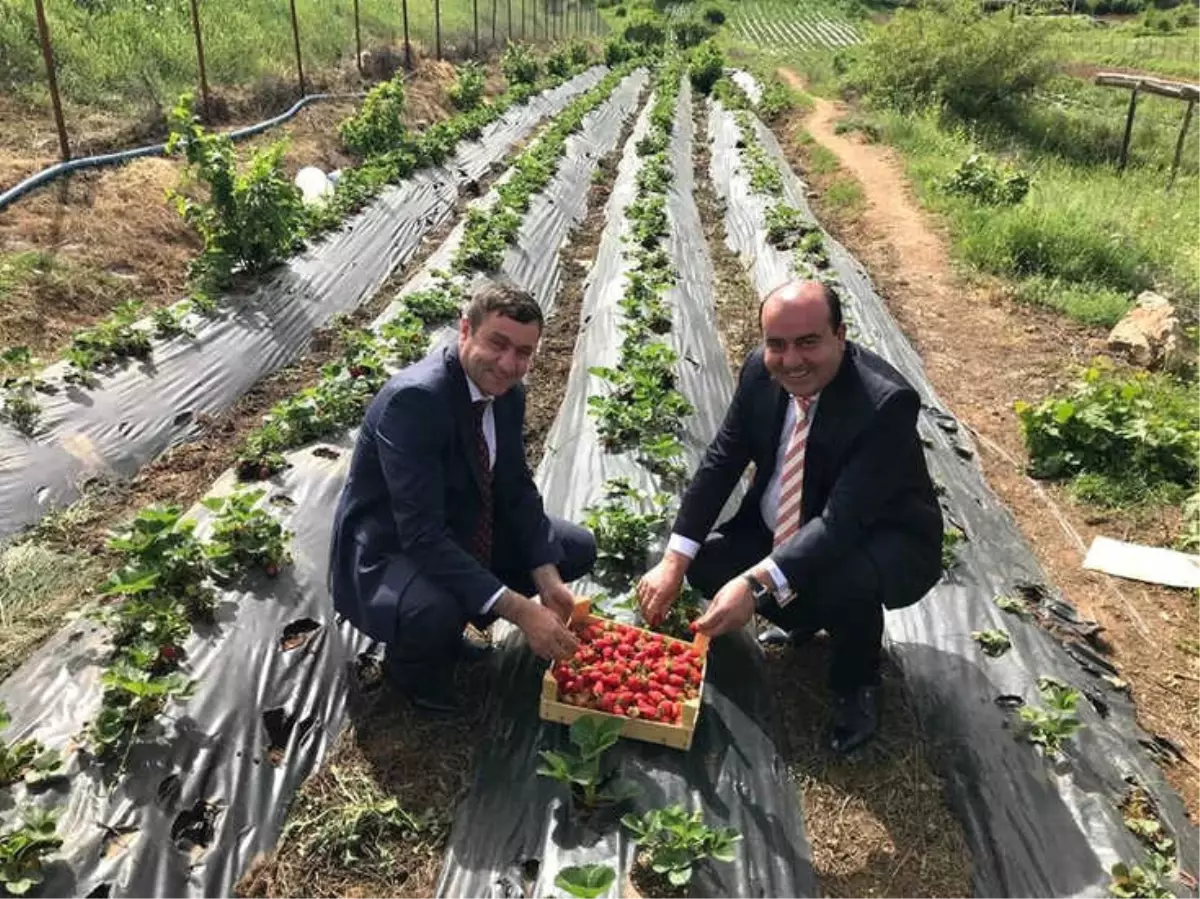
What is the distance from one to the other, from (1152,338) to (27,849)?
8.86m

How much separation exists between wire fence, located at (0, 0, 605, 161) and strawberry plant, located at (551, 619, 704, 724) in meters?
8.57

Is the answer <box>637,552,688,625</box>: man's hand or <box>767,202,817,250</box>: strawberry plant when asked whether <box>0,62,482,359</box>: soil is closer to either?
<box>637,552,688,625</box>: man's hand

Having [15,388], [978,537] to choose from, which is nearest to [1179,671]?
[978,537]

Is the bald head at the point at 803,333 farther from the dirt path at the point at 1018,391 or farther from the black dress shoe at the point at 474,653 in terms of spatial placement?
the dirt path at the point at 1018,391

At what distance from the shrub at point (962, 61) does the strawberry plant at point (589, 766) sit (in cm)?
1958

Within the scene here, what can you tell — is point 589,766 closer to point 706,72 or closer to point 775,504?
point 775,504

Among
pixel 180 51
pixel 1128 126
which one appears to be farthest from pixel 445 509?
pixel 1128 126

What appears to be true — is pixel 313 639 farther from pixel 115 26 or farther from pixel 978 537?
pixel 115 26

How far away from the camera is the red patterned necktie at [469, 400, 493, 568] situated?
3.49 metres

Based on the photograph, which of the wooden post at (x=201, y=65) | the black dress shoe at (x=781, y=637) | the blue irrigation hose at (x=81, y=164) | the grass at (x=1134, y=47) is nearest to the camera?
the black dress shoe at (x=781, y=637)

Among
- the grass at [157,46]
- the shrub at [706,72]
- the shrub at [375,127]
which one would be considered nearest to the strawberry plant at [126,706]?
the grass at [157,46]

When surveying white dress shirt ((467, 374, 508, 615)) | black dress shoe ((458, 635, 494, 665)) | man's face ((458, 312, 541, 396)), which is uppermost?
man's face ((458, 312, 541, 396))

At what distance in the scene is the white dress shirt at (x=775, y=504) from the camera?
3.49 meters

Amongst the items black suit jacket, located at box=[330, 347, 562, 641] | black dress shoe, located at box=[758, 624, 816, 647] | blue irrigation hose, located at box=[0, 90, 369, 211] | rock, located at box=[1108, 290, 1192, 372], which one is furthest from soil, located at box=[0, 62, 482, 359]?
rock, located at box=[1108, 290, 1192, 372]
